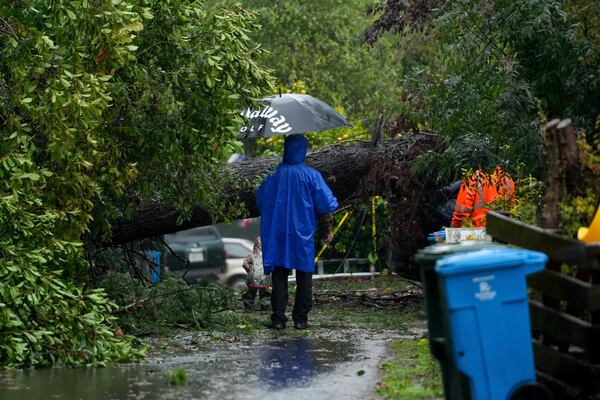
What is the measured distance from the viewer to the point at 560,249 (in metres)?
7.14

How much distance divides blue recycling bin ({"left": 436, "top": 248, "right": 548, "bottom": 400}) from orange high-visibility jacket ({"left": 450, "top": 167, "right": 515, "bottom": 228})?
15.8 ft

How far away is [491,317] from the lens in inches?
268

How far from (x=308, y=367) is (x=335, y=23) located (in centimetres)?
2372

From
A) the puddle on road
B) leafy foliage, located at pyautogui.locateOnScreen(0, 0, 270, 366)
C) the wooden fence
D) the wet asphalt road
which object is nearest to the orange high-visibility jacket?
the wet asphalt road

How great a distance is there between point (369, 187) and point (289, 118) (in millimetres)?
1759

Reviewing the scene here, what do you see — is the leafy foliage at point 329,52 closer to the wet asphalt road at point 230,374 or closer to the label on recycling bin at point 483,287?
the wet asphalt road at point 230,374

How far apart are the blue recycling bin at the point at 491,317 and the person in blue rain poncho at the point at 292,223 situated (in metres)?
6.37

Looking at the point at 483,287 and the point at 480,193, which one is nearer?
the point at 483,287

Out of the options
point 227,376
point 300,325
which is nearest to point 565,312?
point 227,376

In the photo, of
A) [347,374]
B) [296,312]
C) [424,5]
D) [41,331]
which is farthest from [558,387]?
[424,5]

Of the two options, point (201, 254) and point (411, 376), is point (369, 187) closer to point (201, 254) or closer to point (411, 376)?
point (411, 376)

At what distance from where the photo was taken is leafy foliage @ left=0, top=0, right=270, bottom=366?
9750 millimetres

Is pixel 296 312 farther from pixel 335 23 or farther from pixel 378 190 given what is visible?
pixel 335 23

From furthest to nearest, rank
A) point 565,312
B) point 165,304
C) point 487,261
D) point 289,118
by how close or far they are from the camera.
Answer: point 289,118
point 165,304
point 565,312
point 487,261
